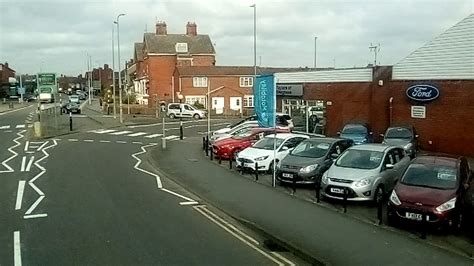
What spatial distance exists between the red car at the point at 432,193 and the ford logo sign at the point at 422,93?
43.6ft

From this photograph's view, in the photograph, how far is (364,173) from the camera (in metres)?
14.8

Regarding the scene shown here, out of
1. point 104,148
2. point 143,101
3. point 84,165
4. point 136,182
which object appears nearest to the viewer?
point 136,182

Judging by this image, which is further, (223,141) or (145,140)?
(145,140)

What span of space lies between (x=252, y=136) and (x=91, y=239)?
14.8m

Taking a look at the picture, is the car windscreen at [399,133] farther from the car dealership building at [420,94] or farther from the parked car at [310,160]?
the parked car at [310,160]

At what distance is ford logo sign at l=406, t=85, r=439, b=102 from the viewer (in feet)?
85.6

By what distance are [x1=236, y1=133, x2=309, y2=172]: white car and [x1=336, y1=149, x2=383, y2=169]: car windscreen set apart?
412cm

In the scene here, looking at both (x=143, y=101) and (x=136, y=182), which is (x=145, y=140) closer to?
(x=136, y=182)

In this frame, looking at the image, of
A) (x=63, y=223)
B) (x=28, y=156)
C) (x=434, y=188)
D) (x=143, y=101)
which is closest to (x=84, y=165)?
(x=28, y=156)

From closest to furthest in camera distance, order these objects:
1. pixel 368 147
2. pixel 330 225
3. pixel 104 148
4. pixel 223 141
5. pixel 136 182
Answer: pixel 330 225, pixel 368 147, pixel 136 182, pixel 223 141, pixel 104 148

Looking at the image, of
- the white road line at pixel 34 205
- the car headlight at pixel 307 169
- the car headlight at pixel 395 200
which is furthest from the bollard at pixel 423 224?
the white road line at pixel 34 205

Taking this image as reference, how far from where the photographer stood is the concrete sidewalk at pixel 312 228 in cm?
948

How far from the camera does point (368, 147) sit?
53.7 ft

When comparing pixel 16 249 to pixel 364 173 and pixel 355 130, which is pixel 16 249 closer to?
pixel 364 173
